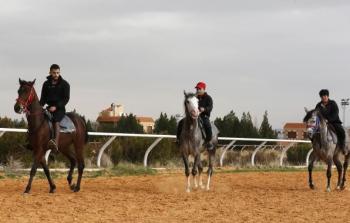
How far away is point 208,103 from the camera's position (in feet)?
49.0

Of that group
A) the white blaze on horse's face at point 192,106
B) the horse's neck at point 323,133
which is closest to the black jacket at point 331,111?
the horse's neck at point 323,133

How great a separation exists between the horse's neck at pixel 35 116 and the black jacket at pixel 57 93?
54cm

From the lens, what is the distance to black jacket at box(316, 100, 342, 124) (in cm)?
1573

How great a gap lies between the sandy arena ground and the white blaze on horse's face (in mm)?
1716

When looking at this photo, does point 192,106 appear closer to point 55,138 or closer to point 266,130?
point 55,138

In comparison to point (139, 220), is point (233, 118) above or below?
above

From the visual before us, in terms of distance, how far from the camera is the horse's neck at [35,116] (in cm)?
1269

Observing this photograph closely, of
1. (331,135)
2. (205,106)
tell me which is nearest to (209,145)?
(205,106)

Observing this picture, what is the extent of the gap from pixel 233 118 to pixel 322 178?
33.1 m

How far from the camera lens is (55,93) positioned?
1337 cm

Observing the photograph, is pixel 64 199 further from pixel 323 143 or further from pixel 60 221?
pixel 323 143

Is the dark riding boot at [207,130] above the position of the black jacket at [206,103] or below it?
below

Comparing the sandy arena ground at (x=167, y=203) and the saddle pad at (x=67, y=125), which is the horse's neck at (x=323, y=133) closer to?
the sandy arena ground at (x=167, y=203)

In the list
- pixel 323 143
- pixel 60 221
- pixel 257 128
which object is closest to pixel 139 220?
pixel 60 221
